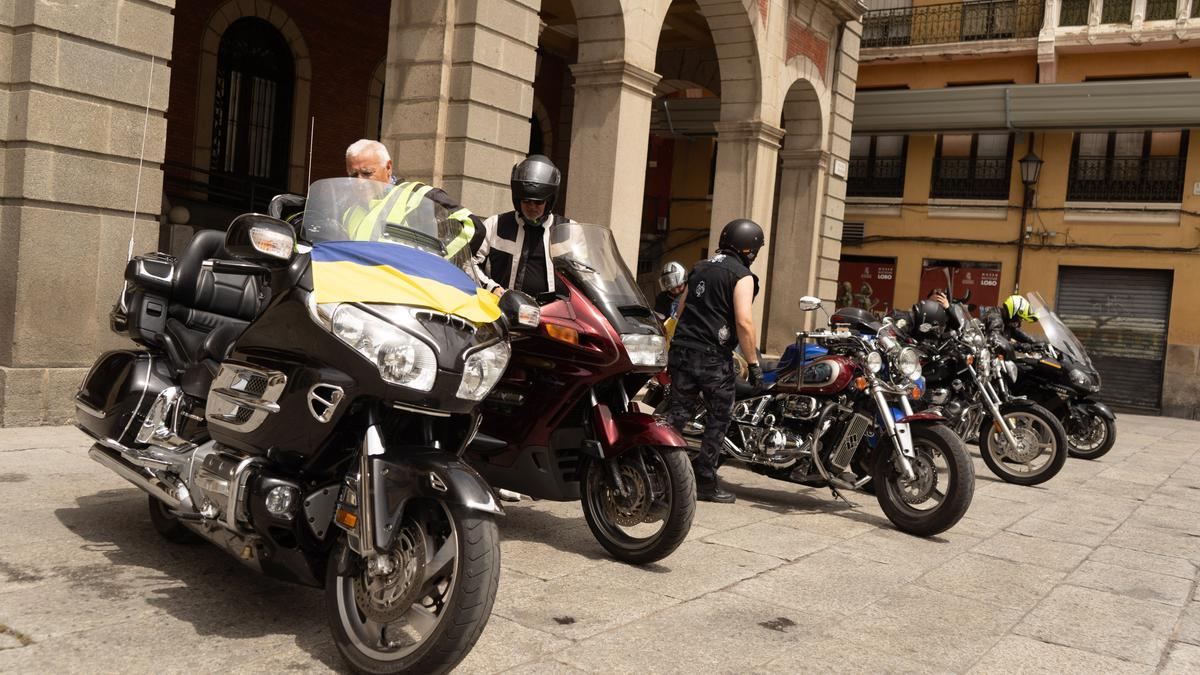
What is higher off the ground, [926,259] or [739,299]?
[926,259]

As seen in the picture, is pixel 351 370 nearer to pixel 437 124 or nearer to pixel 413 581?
pixel 413 581

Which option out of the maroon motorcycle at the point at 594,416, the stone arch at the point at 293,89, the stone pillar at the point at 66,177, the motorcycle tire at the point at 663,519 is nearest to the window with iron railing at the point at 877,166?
the stone arch at the point at 293,89

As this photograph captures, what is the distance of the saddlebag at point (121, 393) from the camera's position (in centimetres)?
375

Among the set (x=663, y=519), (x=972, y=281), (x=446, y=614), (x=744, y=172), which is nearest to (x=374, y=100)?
(x=744, y=172)

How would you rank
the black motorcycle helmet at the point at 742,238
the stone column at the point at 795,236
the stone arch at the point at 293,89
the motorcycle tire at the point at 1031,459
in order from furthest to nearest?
the stone column at the point at 795,236, the stone arch at the point at 293,89, the motorcycle tire at the point at 1031,459, the black motorcycle helmet at the point at 742,238

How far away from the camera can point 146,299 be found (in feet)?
13.0

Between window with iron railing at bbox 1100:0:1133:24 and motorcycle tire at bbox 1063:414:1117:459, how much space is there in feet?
47.1

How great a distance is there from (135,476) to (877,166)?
22477 millimetres

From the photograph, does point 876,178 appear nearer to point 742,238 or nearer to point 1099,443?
point 1099,443

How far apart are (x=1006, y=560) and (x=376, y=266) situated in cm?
370

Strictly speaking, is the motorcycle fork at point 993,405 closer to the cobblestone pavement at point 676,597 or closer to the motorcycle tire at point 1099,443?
the cobblestone pavement at point 676,597

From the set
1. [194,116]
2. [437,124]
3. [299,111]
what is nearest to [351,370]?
[437,124]

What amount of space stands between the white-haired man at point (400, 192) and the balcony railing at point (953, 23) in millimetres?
21087

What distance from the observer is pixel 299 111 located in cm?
1403
